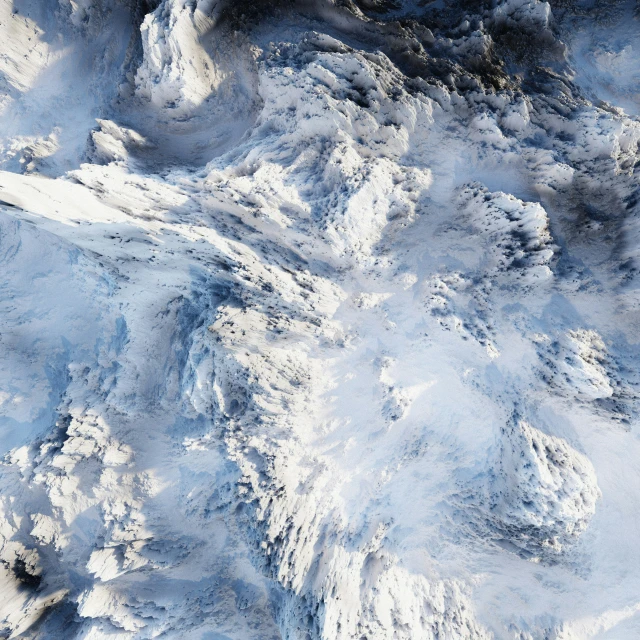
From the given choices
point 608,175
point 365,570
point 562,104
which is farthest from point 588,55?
point 365,570

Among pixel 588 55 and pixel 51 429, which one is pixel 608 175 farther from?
pixel 51 429

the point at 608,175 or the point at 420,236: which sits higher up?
the point at 608,175

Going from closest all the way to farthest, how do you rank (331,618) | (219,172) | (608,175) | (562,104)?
(219,172), (331,618), (608,175), (562,104)

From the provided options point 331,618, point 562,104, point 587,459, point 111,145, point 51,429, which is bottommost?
point 51,429

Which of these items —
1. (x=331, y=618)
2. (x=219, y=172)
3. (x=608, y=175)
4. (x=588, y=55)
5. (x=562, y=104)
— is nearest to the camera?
(x=219, y=172)

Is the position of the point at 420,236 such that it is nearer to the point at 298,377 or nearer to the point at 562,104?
the point at 298,377

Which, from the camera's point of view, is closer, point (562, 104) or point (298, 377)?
point (298, 377)
